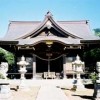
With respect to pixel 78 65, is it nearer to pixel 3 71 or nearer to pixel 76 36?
pixel 3 71

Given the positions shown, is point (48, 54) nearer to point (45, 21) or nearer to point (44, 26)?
point (44, 26)

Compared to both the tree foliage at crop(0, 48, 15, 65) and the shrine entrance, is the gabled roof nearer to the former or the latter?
the shrine entrance

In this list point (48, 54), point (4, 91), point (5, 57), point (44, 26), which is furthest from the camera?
point (5, 57)

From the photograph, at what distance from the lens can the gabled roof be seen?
28.8m

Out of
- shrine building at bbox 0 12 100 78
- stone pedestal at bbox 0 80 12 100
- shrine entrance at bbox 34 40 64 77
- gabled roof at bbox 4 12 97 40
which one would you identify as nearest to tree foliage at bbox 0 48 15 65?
gabled roof at bbox 4 12 97 40

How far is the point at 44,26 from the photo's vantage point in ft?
94.5

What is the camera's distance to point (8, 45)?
1121 inches

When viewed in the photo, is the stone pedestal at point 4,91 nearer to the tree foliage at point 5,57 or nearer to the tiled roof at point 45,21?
the tiled roof at point 45,21

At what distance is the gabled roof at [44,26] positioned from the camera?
28750 millimetres

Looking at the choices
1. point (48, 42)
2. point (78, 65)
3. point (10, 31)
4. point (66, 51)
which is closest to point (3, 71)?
point (78, 65)

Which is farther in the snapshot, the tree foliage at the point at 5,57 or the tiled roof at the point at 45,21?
the tree foliage at the point at 5,57

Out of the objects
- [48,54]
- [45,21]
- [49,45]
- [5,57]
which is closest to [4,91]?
[49,45]

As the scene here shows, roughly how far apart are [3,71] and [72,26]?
21.1 meters

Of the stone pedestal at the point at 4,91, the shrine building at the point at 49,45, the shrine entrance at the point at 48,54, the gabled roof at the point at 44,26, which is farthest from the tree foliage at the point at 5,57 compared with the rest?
the stone pedestal at the point at 4,91
